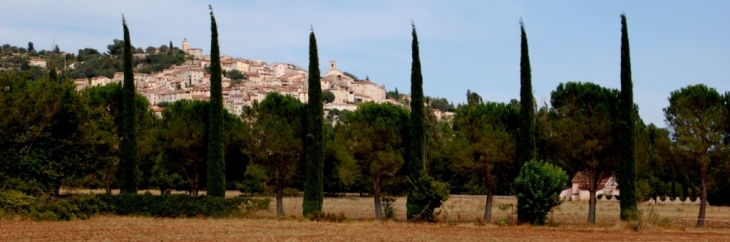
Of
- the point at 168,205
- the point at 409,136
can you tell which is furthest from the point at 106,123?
the point at 409,136

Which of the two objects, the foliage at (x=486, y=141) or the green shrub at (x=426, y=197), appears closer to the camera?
the green shrub at (x=426, y=197)

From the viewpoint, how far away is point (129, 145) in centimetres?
3650

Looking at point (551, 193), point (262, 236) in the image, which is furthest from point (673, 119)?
point (262, 236)

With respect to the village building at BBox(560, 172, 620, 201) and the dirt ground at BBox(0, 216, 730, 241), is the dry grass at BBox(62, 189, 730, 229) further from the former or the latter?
the village building at BBox(560, 172, 620, 201)

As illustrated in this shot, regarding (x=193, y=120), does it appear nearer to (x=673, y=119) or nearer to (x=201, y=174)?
(x=201, y=174)

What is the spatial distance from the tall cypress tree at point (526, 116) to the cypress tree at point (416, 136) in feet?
14.6

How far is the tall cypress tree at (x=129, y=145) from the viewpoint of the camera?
36094mm

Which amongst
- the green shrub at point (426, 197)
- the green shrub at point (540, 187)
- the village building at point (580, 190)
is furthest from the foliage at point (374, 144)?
the village building at point (580, 190)

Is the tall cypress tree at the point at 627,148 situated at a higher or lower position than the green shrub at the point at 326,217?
higher

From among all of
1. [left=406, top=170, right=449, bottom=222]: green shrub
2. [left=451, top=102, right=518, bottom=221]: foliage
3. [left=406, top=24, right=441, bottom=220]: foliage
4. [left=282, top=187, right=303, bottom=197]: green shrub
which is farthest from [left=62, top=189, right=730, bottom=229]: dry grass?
[left=282, top=187, right=303, bottom=197]: green shrub

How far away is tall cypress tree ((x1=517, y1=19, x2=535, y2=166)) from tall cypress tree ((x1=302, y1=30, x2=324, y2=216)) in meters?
9.22

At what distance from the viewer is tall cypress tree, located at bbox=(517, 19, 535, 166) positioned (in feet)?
111

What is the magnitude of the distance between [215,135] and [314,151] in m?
4.98

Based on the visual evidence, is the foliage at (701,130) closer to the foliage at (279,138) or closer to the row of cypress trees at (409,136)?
the row of cypress trees at (409,136)
